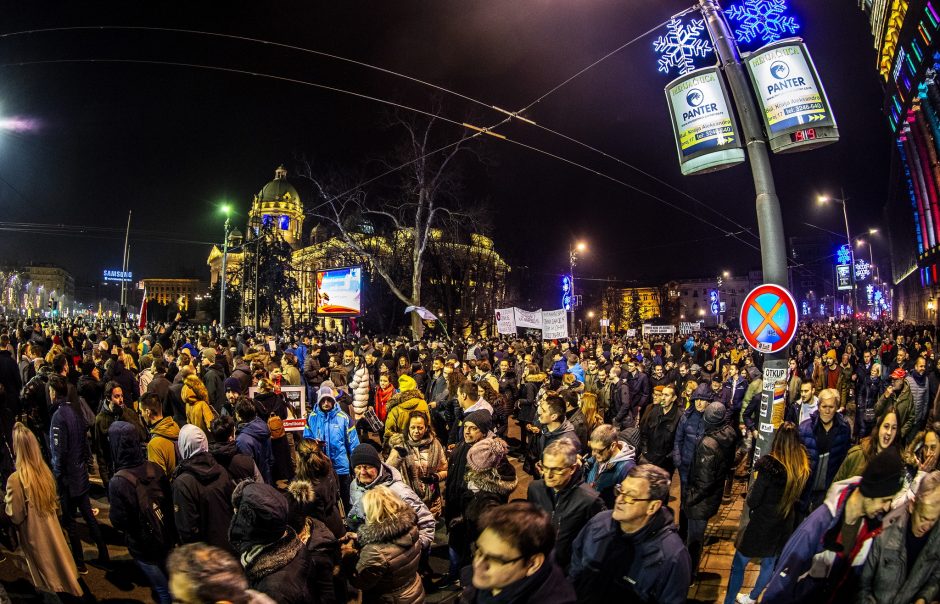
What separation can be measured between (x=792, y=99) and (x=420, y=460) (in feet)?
18.9

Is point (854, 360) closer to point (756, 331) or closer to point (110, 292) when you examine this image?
point (756, 331)

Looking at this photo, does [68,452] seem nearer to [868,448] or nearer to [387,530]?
[387,530]

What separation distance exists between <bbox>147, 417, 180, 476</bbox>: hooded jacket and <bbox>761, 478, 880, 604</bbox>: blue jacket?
5.13 m

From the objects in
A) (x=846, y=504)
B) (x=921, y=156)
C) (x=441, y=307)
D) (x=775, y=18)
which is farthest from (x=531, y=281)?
(x=846, y=504)

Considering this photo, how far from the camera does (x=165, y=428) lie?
567 cm

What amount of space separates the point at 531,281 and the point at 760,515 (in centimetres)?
5277

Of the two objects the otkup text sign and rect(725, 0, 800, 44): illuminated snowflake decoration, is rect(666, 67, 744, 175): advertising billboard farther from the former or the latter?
the otkup text sign

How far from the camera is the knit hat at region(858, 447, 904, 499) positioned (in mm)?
3266

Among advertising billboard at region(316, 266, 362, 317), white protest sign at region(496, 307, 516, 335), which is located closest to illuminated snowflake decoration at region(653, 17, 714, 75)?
white protest sign at region(496, 307, 516, 335)

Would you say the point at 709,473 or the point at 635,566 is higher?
the point at 635,566

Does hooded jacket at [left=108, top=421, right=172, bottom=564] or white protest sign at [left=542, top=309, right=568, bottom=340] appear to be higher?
white protest sign at [left=542, top=309, right=568, bottom=340]

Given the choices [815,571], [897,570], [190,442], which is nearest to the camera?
[897,570]

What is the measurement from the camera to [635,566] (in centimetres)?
310

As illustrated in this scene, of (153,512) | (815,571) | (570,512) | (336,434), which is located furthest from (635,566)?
(336,434)
